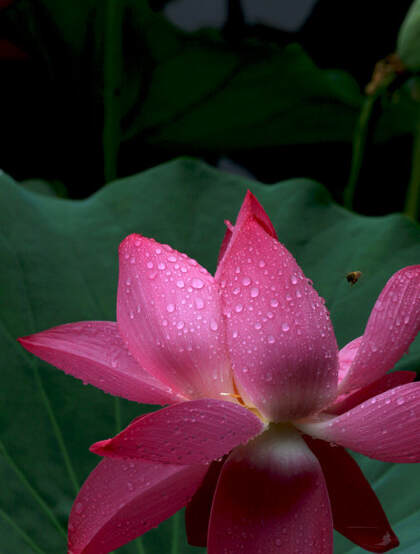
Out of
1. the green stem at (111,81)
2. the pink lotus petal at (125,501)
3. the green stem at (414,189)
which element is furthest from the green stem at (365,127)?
the pink lotus petal at (125,501)

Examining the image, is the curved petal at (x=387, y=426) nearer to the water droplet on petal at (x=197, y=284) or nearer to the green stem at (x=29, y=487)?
the water droplet on petal at (x=197, y=284)

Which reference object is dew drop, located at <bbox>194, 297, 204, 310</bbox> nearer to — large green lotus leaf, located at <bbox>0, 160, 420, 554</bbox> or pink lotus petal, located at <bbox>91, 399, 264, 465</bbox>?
pink lotus petal, located at <bbox>91, 399, 264, 465</bbox>

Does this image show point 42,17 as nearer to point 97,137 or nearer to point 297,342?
point 97,137

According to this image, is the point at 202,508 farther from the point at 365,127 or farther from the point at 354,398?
the point at 365,127

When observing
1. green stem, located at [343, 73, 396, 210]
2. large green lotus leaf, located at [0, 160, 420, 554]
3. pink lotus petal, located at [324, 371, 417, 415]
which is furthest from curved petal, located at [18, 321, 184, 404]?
green stem, located at [343, 73, 396, 210]

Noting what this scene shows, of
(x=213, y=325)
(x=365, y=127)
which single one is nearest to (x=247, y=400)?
(x=213, y=325)

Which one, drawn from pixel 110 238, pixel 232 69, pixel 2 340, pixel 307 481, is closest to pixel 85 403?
pixel 2 340
